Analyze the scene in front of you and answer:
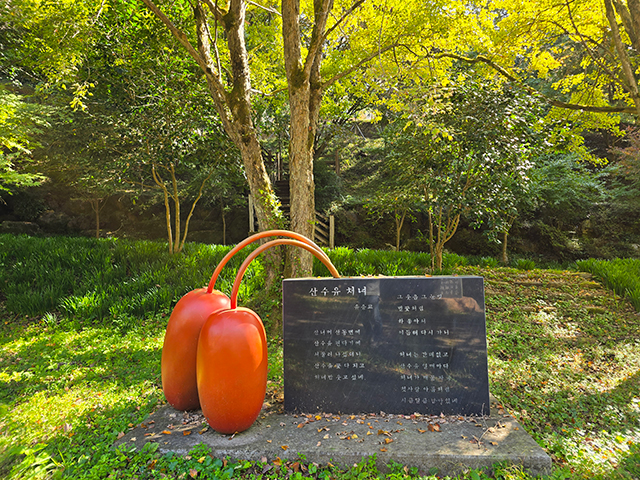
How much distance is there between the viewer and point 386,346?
2.72 metres

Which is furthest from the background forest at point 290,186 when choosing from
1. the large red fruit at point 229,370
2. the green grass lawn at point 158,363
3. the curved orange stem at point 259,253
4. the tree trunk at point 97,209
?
the tree trunk at point 97,209

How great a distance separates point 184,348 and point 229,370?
0.51 meters

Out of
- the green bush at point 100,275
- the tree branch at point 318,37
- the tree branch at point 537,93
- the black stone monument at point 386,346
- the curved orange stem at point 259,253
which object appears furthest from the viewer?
the green bush at point 100,275

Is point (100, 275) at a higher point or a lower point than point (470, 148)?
lower

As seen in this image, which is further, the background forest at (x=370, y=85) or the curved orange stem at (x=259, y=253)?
the background forest at (x=370, y=85)

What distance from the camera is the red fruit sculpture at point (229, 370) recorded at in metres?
2.33

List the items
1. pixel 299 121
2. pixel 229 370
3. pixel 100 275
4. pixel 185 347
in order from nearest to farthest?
pixel 229 370
pixel 185 347
pixel 299 121
pixel 100 275

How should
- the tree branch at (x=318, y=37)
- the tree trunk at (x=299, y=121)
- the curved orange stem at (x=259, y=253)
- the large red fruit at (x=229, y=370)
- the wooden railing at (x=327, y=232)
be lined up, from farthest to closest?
the wooden railing at (x=327, y=232)
the tree trunk at (x=299, y=121)
the tree branch at (x=318, y=37)
the curved orange stem at (x=259, y=253)
the large red fruit at (x=229, y=370)

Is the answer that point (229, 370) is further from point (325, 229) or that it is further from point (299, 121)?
point (325, 229)

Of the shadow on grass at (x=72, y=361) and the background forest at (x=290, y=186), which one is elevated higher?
the background forest at (x=290, y=186)

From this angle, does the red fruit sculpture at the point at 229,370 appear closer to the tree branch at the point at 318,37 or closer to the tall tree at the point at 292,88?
the tall tree at the point at 292,88

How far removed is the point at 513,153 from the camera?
5.40 meters

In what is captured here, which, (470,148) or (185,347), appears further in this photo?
(470,148)


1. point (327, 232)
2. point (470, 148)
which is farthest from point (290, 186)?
point (327, 232)
